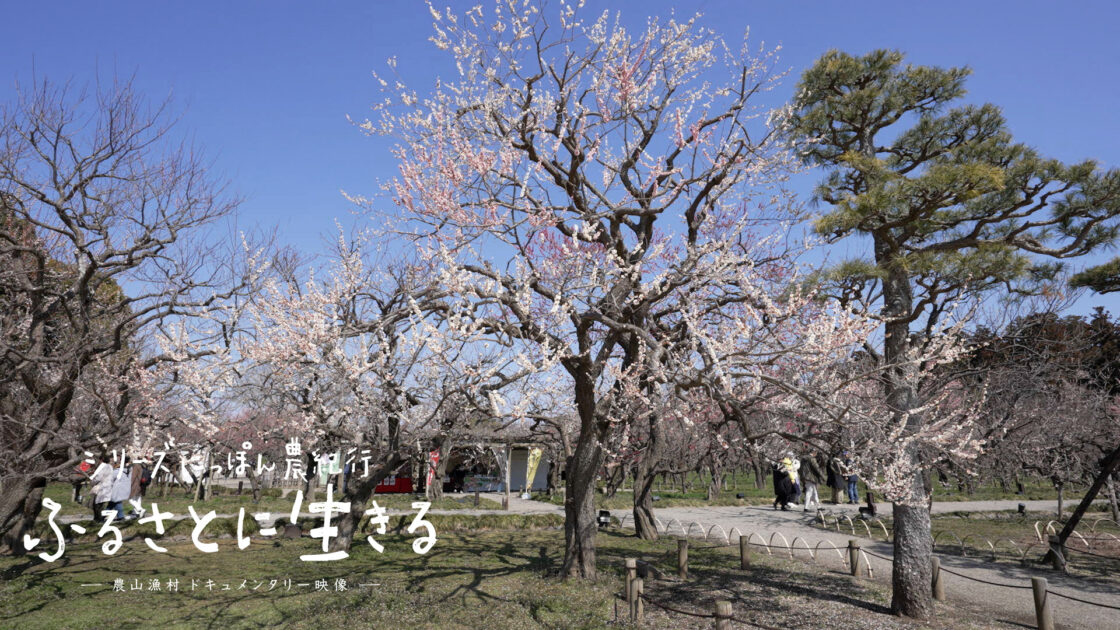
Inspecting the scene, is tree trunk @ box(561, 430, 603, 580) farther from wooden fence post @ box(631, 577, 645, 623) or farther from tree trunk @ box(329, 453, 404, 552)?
tree trunk @ box(329, 453, 404, 552)

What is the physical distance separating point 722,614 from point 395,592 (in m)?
5.06

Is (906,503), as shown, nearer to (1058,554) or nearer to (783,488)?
(1058,554)

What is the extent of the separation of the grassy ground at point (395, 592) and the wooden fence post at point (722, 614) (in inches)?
71.2

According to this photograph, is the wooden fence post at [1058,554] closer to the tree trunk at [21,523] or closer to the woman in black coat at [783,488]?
the woman in black coat at [783,488]

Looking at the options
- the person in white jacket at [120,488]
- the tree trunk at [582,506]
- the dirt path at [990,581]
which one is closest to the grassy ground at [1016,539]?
the dirt path at [990,581]

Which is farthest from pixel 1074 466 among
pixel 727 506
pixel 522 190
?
pixel 522 190

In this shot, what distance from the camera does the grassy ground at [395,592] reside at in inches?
302

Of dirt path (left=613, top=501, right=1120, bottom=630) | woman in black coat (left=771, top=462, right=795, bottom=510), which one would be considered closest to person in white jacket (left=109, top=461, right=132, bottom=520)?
dirt path (left=613, top=501, right=1120, bottom=630)

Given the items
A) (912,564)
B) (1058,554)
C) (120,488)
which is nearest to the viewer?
(912,564)

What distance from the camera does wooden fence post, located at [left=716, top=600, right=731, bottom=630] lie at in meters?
5.94

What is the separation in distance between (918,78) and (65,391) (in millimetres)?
13772

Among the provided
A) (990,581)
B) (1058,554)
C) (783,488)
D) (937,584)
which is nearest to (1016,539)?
(1058,554)

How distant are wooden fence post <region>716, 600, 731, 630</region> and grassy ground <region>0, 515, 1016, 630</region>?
1.81m

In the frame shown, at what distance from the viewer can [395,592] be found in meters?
8.92
